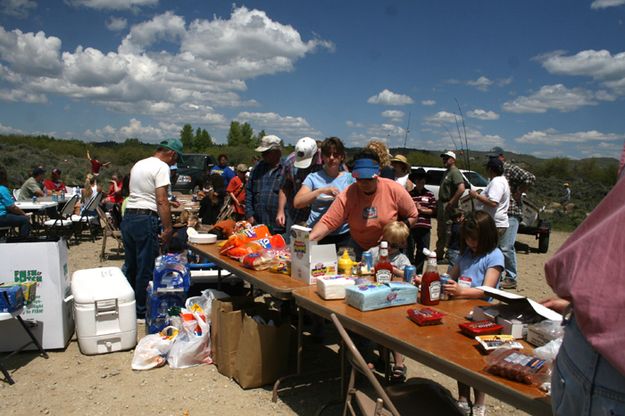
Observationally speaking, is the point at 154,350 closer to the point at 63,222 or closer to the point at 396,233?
the point at 396,233

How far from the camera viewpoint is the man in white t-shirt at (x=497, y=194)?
19.9ft

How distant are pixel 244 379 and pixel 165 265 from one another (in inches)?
54.3

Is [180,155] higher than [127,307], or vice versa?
[180,155]

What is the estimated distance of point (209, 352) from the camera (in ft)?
13.0

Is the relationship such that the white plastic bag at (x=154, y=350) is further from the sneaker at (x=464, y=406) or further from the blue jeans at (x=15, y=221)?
the blue jeans at (x=15, y=221)

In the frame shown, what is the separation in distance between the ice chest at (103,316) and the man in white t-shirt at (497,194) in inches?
172

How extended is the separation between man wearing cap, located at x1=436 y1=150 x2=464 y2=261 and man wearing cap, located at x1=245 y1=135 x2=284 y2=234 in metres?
3.35

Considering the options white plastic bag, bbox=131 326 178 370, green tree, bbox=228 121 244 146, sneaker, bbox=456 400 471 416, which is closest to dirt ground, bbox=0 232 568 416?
white plastic bag, bbox=131 326 178 370

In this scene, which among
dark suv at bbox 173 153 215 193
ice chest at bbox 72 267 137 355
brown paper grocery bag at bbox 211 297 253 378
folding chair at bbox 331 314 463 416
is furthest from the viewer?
dark suv at bbox 173 153 215 193

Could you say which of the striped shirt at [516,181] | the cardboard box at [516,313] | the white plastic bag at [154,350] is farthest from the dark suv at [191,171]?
the cardboard box at [516,313]

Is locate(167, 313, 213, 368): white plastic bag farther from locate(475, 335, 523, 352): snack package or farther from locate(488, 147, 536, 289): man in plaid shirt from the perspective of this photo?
locate(488, 147, 536, 289): man in plaid shirt

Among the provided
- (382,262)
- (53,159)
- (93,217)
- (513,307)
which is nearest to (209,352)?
(382,262)

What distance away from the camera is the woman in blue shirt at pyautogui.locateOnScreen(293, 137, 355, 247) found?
12.8 ft

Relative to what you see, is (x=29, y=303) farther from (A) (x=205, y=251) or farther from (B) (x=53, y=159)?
(B) (x=53, y=159)
